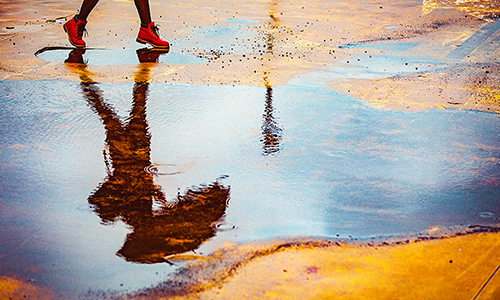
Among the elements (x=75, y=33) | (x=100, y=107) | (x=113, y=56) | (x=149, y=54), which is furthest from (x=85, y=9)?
(x=100, y=107)

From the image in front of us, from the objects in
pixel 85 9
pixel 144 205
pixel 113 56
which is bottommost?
pixel 144 205

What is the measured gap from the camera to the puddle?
378 centimetres

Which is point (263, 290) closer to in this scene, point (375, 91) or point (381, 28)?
point (375, 91)

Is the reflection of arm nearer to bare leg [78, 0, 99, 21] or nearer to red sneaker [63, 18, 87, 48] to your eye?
red sneaker [63, 18, 87, 48]

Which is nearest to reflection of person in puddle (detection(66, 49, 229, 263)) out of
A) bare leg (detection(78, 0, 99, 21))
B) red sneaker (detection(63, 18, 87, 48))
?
red sneaker (detection(63, 18, 87, 48))

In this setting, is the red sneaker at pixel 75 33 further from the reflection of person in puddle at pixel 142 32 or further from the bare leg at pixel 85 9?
the bare leg at pixel 85 9

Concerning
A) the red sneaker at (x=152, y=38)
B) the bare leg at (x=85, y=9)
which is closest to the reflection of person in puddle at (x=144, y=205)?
the red sneaker at (x=152, y=38)

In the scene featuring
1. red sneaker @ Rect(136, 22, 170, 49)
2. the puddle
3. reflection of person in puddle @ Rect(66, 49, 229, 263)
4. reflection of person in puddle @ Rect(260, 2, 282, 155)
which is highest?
red sneaker @ Rect(136, 22, 170, 49)

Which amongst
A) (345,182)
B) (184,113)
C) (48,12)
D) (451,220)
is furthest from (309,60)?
(48,12)

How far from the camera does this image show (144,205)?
1.74 m

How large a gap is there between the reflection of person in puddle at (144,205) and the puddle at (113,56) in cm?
150

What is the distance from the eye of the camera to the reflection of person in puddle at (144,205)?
1507 mm

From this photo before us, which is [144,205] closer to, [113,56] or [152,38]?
[113,56]

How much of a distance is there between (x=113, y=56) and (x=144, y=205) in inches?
100.0
